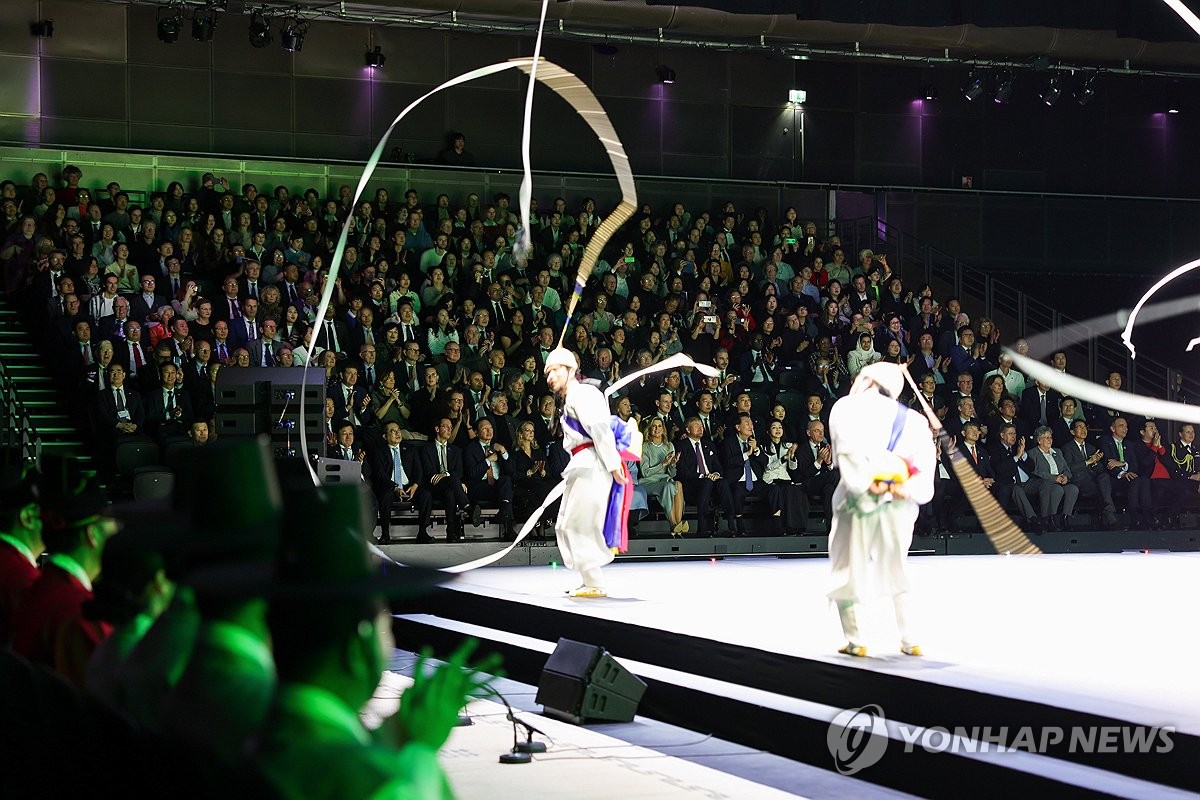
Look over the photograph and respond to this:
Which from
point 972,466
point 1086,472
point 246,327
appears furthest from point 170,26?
point 1086,472

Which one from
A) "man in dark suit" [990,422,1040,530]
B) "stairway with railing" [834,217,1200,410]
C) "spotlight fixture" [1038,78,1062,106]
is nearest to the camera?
"man in dark suit" [990,422,1040,530]

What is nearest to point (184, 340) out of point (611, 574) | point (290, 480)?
point (611, 574)

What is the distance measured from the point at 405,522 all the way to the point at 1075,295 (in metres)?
12.2

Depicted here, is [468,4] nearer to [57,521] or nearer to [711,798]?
[711,798]

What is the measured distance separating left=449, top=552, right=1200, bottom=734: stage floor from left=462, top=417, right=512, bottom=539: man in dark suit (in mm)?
655

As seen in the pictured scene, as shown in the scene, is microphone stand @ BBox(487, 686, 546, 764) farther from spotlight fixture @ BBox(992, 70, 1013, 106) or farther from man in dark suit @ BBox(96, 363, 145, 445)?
spotlight fixture @ BBox(992, 70, 1013, 106)

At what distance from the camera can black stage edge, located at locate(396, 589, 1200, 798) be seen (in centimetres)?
554

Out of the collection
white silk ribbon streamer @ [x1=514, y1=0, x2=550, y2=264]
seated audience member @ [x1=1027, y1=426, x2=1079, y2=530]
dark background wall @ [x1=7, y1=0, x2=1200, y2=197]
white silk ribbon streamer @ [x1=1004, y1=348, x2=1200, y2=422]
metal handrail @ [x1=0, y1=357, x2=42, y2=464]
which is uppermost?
dark background wall @ [x1=7, y1=0, x2=1200, y2=197]

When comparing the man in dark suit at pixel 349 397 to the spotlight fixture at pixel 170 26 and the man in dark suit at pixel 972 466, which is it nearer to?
the spotlight fixture at pixel 170 26

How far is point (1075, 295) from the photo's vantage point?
22.2m

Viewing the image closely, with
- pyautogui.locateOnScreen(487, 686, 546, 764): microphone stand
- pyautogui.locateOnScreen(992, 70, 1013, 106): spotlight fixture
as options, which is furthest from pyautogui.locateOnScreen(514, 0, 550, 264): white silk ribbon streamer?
pyautogui.locateOnScreen(992, 70, 1013, 106): spotlight fixture

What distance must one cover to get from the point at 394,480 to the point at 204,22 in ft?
21.4

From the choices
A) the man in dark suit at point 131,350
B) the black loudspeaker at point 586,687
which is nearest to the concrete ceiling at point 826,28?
the man in dark suit at point 131,350

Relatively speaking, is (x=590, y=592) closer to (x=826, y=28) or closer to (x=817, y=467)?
(x=817, y=467)
